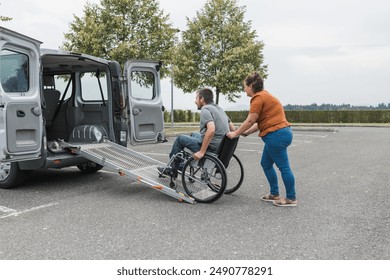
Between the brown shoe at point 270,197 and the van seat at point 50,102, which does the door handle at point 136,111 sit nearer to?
the van seat at point 50,102

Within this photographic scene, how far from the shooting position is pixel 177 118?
3994cm

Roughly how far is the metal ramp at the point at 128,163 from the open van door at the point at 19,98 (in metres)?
0.82

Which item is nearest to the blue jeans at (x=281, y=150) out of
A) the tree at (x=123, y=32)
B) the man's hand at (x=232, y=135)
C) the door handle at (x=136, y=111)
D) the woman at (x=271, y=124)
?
the woman at (x=271, y=124)

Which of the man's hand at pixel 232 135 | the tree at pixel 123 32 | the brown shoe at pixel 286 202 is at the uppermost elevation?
the tree at pixel 123 32

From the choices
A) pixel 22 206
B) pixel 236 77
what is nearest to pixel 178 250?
pixel 22 206

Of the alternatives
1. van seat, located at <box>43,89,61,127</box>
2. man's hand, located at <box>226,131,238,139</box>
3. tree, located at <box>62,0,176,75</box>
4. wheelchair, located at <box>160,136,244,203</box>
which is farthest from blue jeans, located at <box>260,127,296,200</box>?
tree, located at <box>62,0,176,75</box>

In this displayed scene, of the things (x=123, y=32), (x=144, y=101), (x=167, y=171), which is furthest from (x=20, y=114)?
(x=123, y=32)

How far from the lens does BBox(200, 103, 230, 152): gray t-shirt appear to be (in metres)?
5.24

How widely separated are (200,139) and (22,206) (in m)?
2.52

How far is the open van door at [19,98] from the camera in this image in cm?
513

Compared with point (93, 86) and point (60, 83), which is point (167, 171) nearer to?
point (93, 86)

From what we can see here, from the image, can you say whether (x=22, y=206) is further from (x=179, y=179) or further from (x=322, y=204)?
(x=322, y=204)

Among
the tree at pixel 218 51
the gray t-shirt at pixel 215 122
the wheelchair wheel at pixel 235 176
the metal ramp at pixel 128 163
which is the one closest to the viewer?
the gray t-shirt at pixel 215 122

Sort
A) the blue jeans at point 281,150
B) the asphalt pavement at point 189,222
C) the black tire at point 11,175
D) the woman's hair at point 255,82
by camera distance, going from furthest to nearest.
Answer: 1. the black tire at point 11,175
2. the woman's hair at point 255,82
3. the blue jeans at point 281,150
4. the asphalt pavement at point 189,222
